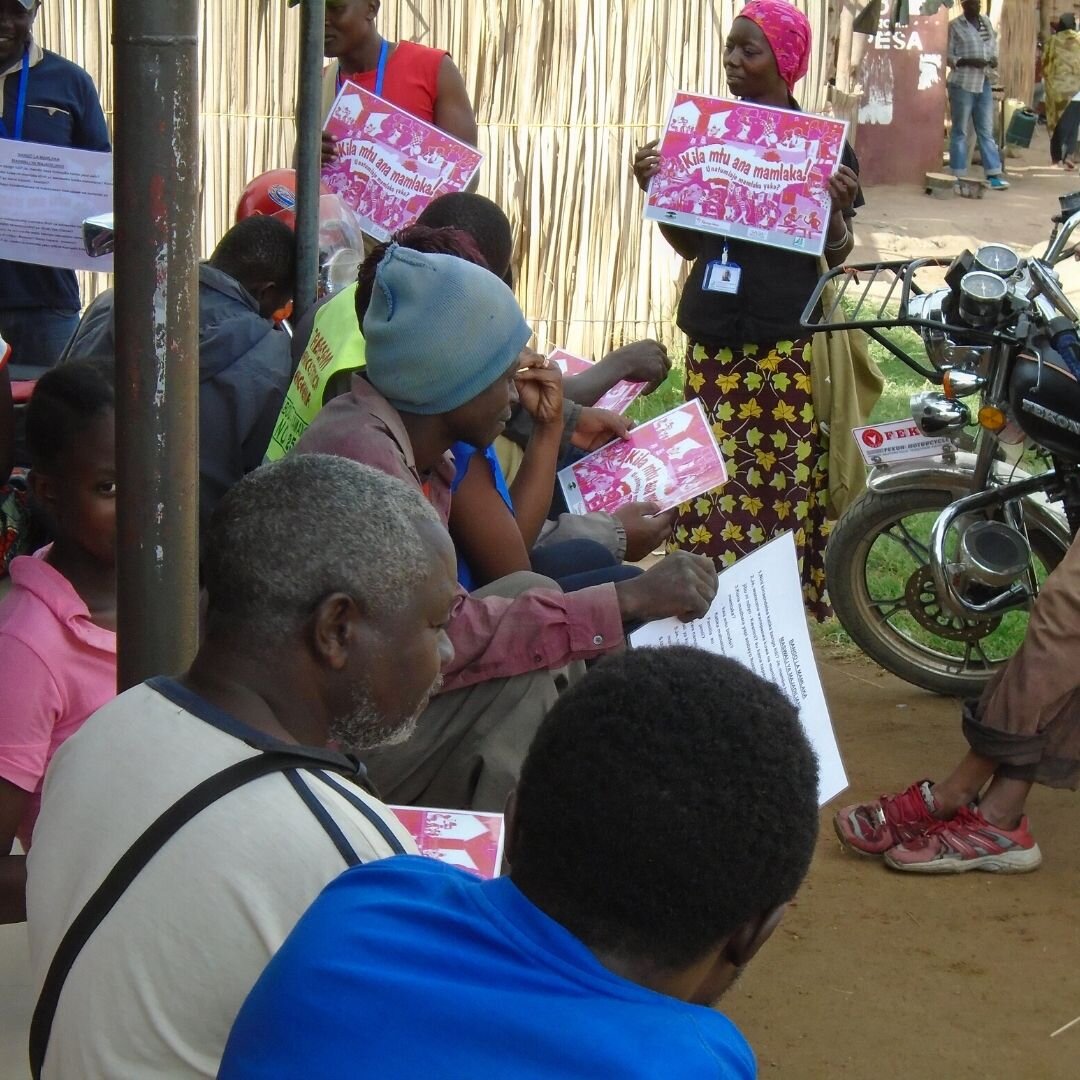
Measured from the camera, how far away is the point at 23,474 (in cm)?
285

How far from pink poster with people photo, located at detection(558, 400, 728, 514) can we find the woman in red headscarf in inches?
53.6

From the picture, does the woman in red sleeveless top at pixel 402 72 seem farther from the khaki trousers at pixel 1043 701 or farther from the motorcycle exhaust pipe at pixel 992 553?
the khaki trousers at pixel 1043 701

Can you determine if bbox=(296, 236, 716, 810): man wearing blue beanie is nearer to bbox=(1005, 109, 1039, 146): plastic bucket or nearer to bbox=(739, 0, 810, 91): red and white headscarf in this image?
bbox=(739, 0, 810, 91): red and white headscarf

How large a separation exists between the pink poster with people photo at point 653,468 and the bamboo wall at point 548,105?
4017 mm

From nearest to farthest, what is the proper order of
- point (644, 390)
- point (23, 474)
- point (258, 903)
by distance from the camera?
point (258, 903) < point (23, 474) < point (644, 390)

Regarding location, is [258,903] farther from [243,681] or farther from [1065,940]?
[1065,940]

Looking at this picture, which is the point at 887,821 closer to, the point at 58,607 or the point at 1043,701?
the point at 1043,701

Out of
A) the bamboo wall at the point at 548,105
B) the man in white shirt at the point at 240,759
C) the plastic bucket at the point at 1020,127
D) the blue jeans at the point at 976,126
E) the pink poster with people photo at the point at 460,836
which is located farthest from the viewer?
the plastic bucket at the point at 1020,127

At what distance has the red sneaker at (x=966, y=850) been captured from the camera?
3.77 m

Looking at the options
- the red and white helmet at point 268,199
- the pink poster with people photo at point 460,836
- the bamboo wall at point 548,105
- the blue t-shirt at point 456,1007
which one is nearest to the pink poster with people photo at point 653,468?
the red and white helmet at point 268,199

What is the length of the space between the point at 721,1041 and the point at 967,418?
3.51m

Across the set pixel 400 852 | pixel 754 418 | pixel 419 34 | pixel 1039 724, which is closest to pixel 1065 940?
pixel 1039 724

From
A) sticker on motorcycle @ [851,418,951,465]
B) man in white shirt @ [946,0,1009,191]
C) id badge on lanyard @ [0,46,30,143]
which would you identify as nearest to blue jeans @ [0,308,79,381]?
id badge on lanyard @ [0,46,30,143]

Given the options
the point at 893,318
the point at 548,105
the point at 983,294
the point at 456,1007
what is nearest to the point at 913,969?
the point at 983,294
